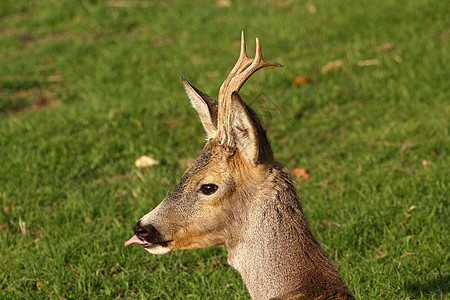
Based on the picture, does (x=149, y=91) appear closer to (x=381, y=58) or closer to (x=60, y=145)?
(x=60, y=145)

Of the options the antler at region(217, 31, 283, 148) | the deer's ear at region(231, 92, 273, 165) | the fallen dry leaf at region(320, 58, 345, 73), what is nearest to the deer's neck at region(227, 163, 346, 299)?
the deer's ear at region(231, 92, 273, 165)

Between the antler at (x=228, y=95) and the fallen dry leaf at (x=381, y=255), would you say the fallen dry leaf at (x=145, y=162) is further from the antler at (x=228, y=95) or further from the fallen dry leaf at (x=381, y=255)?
the antler at (x=228, y=95)

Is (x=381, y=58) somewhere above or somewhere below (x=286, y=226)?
below

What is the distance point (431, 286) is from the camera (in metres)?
3.86

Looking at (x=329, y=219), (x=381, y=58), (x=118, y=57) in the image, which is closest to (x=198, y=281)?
(x=329, y=219)

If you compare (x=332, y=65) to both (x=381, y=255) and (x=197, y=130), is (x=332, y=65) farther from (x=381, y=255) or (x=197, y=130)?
(x=381, y=255)

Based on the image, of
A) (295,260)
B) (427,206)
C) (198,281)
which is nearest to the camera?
(295,260)

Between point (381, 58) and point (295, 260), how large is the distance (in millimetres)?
4882

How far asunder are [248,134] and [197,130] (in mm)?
3432

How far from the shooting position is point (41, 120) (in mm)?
6594

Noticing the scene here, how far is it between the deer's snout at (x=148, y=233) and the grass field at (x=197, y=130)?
0.92 meters

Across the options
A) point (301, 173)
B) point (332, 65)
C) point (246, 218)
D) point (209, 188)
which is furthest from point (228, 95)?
point (332, 65)

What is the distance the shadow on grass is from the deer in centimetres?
104

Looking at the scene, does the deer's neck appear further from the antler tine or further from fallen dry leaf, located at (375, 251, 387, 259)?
fallen dry leaf, located at (375, 251, 387, 259)
